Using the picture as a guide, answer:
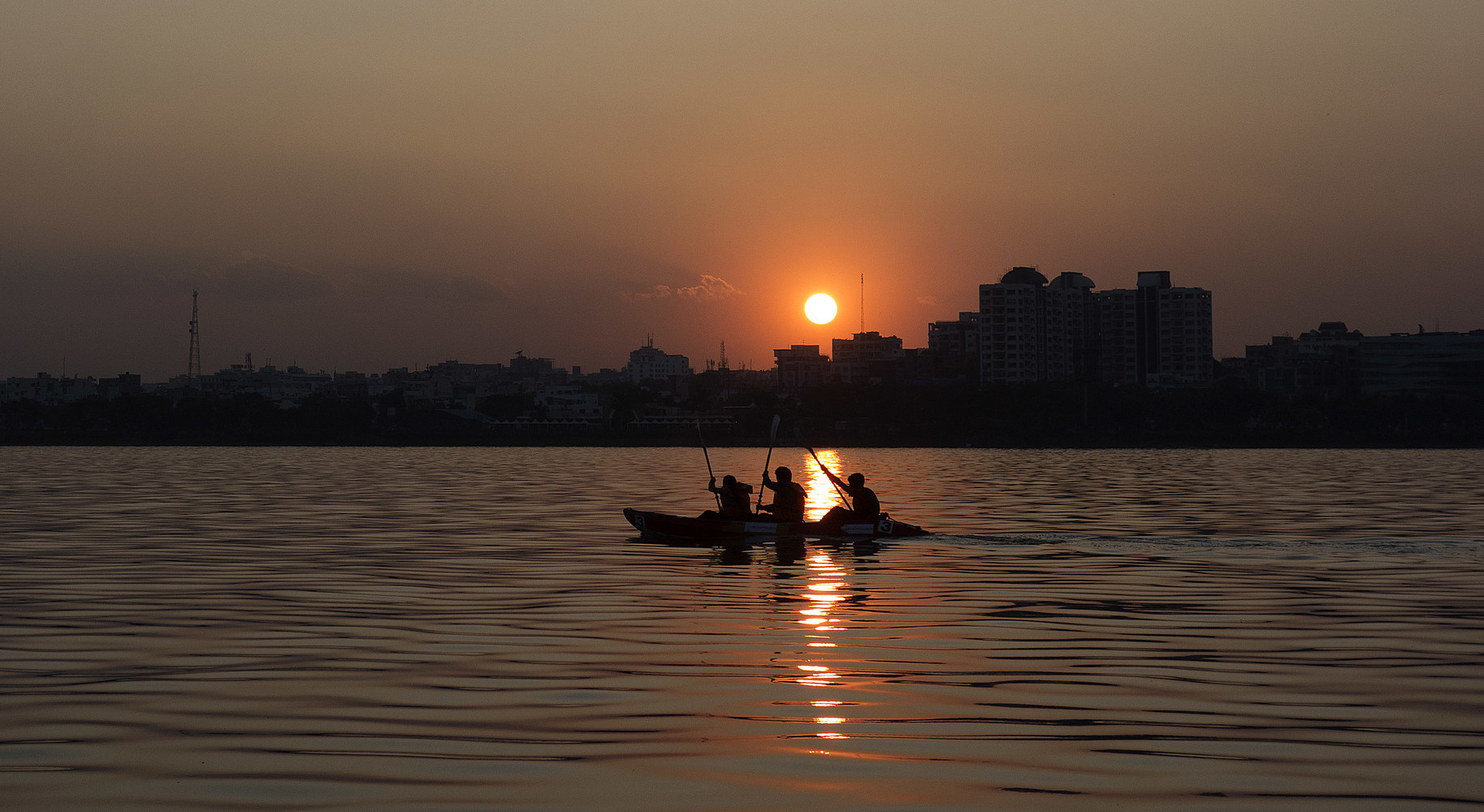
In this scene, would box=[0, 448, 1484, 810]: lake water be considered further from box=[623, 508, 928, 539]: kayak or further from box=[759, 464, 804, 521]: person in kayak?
box=[759, 464, 804, 521]: person in kayak

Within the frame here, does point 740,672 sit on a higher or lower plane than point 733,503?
lower

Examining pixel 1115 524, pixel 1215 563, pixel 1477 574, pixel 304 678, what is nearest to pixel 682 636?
pixel 304 678

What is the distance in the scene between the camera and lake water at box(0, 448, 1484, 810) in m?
9.31

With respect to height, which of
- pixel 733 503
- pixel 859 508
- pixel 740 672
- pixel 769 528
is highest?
pixel 733 503

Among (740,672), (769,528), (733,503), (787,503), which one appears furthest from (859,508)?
(740,672)

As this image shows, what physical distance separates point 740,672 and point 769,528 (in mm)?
16637

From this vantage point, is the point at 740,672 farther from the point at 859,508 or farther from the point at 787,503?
the point at 859,508

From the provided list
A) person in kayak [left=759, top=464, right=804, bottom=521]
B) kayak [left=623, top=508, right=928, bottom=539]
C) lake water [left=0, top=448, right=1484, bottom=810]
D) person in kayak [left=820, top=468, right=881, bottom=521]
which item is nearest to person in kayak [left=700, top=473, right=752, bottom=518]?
kayak [left=623, top=508, right=928, bottom=539]

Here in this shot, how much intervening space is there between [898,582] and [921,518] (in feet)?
58.7

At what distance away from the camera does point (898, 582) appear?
22766mm

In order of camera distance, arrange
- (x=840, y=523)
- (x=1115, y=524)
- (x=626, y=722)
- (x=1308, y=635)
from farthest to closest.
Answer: (x=1115, y=524) → (x=840, y=523) → (x=1308, y=635) → (x=626, y=722)

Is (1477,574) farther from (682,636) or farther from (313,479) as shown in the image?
(313,479)

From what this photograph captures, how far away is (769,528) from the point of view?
3038 cm

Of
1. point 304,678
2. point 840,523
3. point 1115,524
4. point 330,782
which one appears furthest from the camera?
point 1115,524
